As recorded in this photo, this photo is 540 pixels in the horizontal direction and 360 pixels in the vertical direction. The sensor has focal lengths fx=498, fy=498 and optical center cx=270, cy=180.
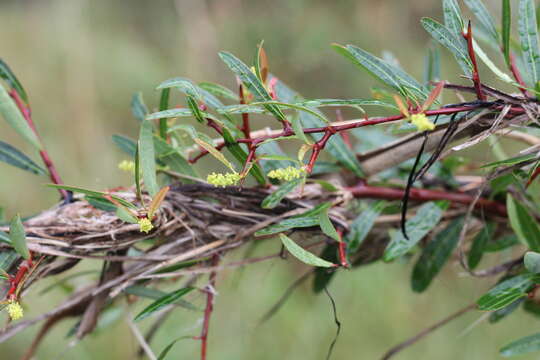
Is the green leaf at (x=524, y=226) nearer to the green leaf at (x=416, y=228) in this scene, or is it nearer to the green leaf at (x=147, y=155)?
the green leaf at (x=416, y=228)

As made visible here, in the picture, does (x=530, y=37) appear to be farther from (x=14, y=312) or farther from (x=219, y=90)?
(x=14, y=312)

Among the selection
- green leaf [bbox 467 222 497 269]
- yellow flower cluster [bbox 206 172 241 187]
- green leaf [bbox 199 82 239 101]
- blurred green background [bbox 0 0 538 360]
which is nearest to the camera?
yellow flower cluster [bbox 206 172 241 187]

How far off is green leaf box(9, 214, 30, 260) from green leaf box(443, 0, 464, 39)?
33 cm

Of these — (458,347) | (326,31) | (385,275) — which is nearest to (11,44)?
(326,31)

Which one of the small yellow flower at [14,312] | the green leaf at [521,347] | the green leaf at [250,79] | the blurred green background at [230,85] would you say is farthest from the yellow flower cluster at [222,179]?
the blurred green background at [230,85]

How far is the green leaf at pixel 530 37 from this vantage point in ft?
1.24

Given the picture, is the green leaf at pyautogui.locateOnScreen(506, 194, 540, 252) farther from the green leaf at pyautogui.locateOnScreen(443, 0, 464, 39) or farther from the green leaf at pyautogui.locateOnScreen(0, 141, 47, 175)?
the green leaf at pyautogui.locateOnScreen(0, 141, 47, 175)

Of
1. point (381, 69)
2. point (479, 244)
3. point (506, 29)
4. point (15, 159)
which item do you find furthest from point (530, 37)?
point (15, 159)

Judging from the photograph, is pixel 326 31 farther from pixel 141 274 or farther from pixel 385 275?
pixel 141 274

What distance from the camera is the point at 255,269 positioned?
1583 millimetres

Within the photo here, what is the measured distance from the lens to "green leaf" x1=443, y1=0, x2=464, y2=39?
0.36m

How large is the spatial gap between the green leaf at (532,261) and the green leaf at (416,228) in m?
0.10

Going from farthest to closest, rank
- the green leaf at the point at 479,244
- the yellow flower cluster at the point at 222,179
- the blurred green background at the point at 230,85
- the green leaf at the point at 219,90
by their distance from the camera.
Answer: the blurred green background at the point at 230,85, the green leaf at the point at 479,244, the green leaf at the point at 219,90, the yellow flower cluster at the point at 222,179

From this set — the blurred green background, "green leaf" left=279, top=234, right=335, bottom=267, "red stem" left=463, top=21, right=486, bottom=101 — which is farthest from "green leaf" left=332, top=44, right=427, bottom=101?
the blurred green background
